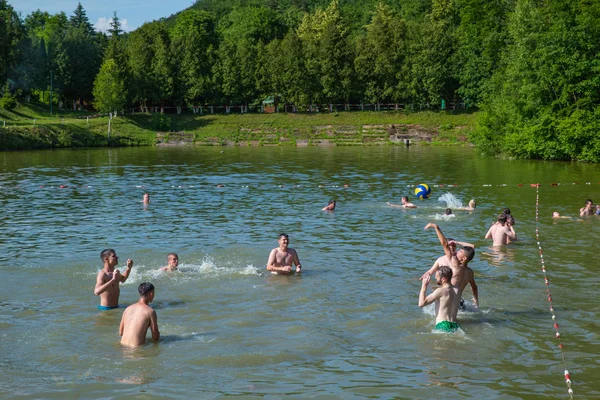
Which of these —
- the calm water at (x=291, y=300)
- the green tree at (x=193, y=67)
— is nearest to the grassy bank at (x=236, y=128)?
the green tree at (x=193, y=67)

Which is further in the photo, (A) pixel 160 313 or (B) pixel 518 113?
(B) pixel 518 113

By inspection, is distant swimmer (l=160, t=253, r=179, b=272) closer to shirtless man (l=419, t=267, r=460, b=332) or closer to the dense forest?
shirtless man (l=419, t=267, r=460, b=332)

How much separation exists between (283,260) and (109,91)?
81504 mm

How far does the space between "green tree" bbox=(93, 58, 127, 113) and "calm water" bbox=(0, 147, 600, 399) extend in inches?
2327

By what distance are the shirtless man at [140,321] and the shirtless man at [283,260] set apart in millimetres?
6137

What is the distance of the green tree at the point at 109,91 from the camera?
9475cm

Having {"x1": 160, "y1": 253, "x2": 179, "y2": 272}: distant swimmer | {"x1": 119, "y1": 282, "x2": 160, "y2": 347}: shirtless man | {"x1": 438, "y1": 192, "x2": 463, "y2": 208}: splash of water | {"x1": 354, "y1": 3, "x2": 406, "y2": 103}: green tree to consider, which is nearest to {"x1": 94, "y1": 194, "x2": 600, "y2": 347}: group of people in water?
{"x1": 119, "y1": 282, "x2": 160, "y2": 347}: shirtless man

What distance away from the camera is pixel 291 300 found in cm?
1700

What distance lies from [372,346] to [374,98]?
9364 cm

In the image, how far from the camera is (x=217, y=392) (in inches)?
450

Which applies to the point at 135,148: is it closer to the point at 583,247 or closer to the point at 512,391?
the point at 583,247

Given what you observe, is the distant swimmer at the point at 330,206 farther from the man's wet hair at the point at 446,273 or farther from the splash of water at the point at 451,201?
the man's wet hair at the point at 446,273

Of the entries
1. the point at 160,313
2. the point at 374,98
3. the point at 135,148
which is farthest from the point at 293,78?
the point at 160,313

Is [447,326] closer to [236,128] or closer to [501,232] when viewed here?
[501,232]
